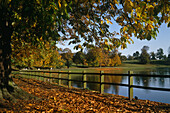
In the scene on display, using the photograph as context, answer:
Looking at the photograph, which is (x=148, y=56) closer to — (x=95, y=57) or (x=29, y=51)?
(x=95, y=57)

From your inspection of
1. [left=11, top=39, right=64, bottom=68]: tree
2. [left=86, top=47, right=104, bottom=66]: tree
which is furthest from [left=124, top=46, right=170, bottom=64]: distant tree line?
[left=11, top=39, right=64, bottom=68]: tree

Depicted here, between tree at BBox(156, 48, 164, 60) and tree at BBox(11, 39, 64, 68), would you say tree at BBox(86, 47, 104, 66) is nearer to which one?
tree at BBox(11, 39, 64, 68)

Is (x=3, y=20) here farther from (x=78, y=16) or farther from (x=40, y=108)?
(x=40, y=108)

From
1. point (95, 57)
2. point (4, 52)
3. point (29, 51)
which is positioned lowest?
point (4, 52)

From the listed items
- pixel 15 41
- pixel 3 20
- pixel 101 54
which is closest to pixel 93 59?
pixel 101 54

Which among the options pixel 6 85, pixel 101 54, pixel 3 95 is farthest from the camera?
pixel 101 54

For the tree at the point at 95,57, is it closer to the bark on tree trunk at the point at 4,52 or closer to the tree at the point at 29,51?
the tree at the point at 29,51

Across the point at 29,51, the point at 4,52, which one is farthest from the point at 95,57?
the point at 4,52

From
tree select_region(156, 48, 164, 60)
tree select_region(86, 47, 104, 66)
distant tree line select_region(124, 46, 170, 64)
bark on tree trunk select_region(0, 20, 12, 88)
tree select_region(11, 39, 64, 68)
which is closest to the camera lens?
bark on tree trunk select_region(0, 20, 12, 88)

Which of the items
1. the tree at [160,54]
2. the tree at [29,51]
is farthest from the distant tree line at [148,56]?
the tree at [29,51]

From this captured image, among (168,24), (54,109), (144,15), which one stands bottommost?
(54,109)

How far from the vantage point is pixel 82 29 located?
749 cm

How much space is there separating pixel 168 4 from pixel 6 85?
6.25 metres

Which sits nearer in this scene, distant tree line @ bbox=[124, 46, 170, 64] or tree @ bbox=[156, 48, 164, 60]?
distant tree line @ bbox=[124, 46, 170, 64]
